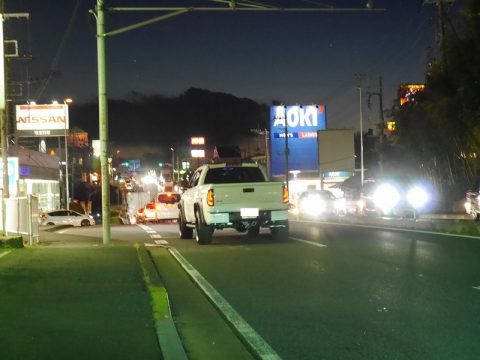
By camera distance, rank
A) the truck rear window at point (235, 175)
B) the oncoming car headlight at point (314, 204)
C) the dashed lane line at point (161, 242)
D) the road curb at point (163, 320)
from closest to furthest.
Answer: the road curb at point (163, 320)
the dashed lane line at point (161, 242)
the truck rear window at point (235, 175)
the oncoming car headlight at point (314, 204)

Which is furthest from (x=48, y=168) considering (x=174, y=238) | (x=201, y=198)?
(x=201, y=198)

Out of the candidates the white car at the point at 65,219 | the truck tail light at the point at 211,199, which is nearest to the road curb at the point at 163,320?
the truck tail light at the point at 211,199

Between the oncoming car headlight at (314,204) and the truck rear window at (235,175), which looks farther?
the oncoming car headlight at (314,204)

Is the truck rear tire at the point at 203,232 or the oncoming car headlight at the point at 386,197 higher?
the oncoming car headlight at the point at 386,197

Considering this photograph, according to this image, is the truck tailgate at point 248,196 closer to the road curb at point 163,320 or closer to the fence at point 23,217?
the fence at point 23,217

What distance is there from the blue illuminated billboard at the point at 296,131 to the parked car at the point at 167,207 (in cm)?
4514

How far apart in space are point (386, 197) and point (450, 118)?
4.94 m

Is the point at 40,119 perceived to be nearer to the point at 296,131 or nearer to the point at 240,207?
the point at 240,207

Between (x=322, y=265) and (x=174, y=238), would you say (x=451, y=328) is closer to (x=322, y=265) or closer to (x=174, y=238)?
(x=322, y=265)

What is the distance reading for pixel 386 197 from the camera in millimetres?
30891

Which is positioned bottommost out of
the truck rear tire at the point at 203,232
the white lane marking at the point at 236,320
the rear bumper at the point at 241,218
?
the white lane marking at the point at 236,320

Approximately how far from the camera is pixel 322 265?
12477mm

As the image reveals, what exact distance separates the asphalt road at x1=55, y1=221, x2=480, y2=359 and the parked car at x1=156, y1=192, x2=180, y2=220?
53.5 feet

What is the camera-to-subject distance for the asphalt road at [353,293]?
687 cm
